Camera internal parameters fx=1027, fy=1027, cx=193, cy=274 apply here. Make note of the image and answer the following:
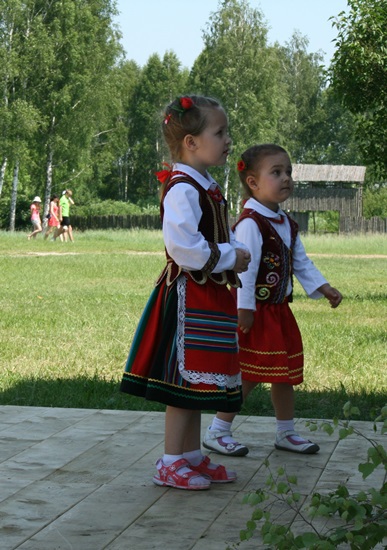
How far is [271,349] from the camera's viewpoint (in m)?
4.56

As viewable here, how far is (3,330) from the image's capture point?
31.8 feet

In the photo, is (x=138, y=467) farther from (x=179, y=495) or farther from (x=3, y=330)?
(x=3, y=330)

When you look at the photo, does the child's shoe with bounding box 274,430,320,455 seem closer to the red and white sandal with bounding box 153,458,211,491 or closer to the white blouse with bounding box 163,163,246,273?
the red and white sandal with bounding box 153,458,211,491

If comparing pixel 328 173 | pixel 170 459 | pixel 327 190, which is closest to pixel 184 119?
pixel 170 459

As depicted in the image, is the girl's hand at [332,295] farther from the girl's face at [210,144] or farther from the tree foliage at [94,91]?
the tree foliage at [94,91]

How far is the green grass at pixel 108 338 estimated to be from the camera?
6.22m

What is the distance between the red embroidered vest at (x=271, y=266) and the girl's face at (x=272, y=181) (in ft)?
0.30

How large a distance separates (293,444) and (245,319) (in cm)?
Answer: 60

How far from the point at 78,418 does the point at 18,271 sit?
45.9 ft

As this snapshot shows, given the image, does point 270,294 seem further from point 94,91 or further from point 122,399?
point 94,91

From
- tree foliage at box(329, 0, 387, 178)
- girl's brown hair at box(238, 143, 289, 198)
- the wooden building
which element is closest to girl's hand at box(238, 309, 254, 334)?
girl's brown hair at box(238, 143, 289, 198)

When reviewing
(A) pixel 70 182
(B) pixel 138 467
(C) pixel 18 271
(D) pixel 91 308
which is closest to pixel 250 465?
(B) pixel 138 467

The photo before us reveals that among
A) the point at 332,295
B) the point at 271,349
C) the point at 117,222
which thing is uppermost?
the point at 332,295

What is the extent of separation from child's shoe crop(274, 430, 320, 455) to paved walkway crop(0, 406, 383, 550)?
1.5 inches
